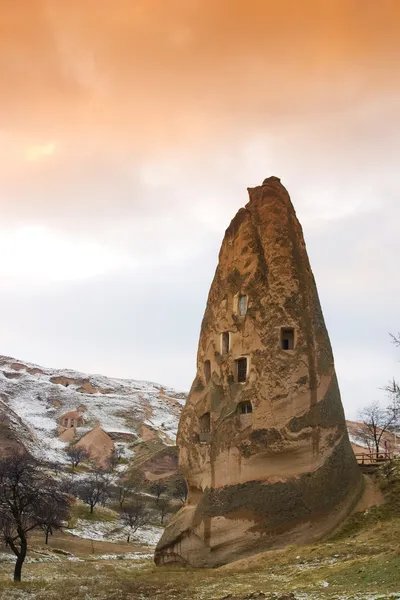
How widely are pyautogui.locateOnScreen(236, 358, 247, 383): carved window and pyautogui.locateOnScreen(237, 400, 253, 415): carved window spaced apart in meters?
1.39

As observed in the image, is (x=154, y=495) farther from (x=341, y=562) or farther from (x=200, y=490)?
(x=341, y=562)

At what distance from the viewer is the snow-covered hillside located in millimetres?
96625

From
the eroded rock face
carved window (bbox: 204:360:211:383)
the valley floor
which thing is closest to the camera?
the valley floor

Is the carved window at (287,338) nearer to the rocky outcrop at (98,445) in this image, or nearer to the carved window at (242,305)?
the carved window at (242,305)

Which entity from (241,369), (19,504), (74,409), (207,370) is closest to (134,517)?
(207,370)

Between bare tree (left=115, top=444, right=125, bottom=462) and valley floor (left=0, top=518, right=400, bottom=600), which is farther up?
bare tree (left=115, top=444, right=125, bottom=462)

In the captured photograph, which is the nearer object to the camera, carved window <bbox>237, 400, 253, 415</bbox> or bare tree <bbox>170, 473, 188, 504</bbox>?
carved window <bbox>237, 400, 253, 415</bbox>

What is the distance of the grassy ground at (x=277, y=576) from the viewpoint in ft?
50.9

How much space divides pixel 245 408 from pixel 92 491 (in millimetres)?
38981

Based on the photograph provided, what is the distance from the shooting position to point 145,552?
153 feet

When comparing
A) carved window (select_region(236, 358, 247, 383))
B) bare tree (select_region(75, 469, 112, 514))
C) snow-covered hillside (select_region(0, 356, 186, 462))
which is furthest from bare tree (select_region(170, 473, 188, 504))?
carved window (select_region(236, 358, 247, 383))

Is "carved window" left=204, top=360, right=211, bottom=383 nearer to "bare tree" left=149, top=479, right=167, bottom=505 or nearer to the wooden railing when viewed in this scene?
the wooden railing

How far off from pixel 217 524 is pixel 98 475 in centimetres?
5853

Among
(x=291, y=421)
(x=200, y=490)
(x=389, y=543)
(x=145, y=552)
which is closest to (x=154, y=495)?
(x=145, y=552)
